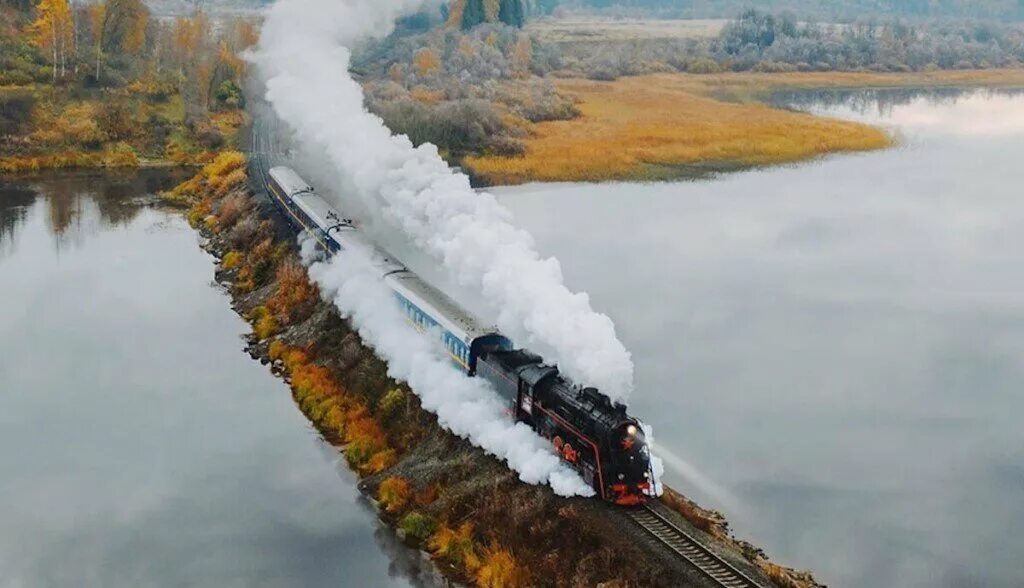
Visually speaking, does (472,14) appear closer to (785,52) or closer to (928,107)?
(785,52)

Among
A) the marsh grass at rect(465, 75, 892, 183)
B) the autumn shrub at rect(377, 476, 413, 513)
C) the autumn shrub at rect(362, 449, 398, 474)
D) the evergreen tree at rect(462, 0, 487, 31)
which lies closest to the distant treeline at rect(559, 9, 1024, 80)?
the evergreen tree at rect(462, 0, 487, 31)

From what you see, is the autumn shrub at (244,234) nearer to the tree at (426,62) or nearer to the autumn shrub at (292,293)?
the autumn shrub at (292,293)

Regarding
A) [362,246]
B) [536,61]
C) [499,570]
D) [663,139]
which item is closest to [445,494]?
[499,570]

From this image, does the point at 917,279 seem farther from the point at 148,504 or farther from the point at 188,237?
the point at 188,237

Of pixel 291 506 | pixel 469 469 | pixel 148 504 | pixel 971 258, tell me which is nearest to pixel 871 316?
pixel 971 258

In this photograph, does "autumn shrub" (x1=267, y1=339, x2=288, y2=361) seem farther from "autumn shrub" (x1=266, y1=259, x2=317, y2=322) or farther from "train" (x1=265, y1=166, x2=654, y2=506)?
"train" (x1=265, y1=166, x2=654, y2=506)
